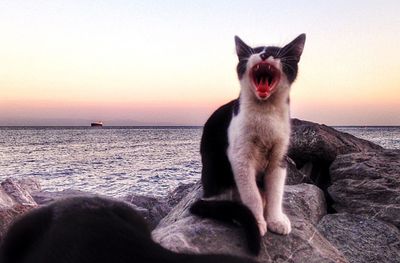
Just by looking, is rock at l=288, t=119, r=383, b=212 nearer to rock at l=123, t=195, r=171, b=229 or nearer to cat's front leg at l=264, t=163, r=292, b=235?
rock at l=123, t=195, r=171, b=229

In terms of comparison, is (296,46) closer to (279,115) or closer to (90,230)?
(279,115)

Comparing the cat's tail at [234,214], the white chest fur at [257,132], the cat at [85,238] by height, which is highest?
the white chest fur at [257,132]

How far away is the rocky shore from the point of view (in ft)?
13.1

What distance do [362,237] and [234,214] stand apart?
4.45m

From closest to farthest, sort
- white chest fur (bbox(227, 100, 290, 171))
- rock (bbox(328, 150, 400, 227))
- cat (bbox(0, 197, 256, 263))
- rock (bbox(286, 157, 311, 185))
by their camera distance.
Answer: cat (bbox(0, 197, 256, 263))
white chest fur (bbox(227, 100, 290, 171))
rock (bbox(328, 150, 400, 227))
rock (bbox(286, 157, 311, 185))

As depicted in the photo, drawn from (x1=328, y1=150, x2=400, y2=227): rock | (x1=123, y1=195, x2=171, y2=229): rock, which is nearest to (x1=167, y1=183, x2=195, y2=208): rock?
(x1=123, y1=195, x2=171, y2=229): rock

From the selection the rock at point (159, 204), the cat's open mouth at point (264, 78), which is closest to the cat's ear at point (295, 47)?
the cat's open mouth at point (264, 78)

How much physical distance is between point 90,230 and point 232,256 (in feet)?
1.33

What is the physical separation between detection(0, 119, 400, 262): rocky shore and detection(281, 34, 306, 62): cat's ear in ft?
5.11

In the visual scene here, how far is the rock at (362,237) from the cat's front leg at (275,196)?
3428 mm

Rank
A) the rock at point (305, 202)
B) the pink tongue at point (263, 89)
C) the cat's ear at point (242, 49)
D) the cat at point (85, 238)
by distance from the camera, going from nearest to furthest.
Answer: the cat at point (85, 238), the pink tongue at point (263, 89), the cat's ear at point (242, 49), the rock at point (305, 202)

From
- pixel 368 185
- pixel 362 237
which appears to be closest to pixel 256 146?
pixel 362 237

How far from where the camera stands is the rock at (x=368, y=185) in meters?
8.52

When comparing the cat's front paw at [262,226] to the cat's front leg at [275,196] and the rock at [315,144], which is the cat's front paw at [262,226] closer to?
the cat's front leg at [275,196]
